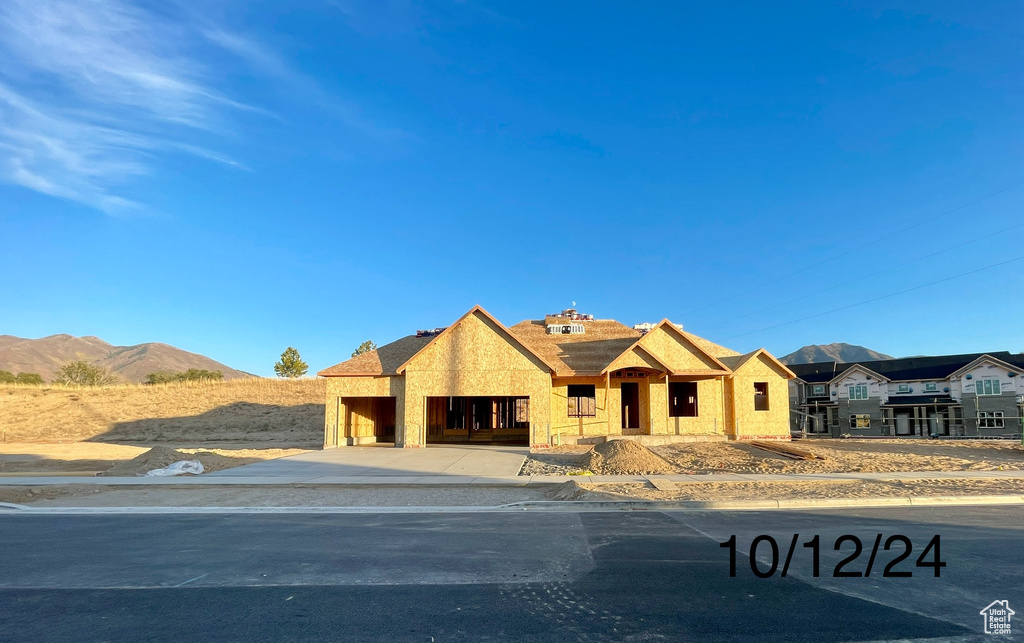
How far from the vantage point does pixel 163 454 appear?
21.5 m

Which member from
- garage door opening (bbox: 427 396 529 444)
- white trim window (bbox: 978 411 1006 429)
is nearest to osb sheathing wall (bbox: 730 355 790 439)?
garage door opening (bbox: 427 396 529 444)

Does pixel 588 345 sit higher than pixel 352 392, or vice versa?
pixel 588 345

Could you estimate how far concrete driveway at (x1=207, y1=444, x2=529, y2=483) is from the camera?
18.7m

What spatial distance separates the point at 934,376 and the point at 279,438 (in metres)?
53.4

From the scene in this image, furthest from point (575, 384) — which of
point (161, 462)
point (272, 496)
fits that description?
point (161, 462)

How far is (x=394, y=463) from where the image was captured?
21547 millimetres

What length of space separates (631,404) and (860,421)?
33600mm

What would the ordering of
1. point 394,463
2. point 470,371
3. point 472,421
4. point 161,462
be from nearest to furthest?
point 161,462 < point 394,463 < point 470,371 < point 472,421

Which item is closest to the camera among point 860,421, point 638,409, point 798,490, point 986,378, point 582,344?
point 798,490

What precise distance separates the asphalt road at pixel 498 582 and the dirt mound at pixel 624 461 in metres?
7.44

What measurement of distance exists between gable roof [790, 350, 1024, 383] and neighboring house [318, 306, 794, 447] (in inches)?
1131

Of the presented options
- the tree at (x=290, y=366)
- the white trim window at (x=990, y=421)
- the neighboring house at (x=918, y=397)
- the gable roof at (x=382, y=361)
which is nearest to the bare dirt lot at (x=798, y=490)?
the gable roof at (x=382, y=361)

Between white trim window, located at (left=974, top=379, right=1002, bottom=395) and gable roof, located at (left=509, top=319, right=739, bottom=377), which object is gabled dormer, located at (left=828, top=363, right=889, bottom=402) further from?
gable roof, located at (left=509, top=319, right=739, bottom=377)

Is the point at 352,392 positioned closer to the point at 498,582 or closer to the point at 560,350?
the point at 560,350
